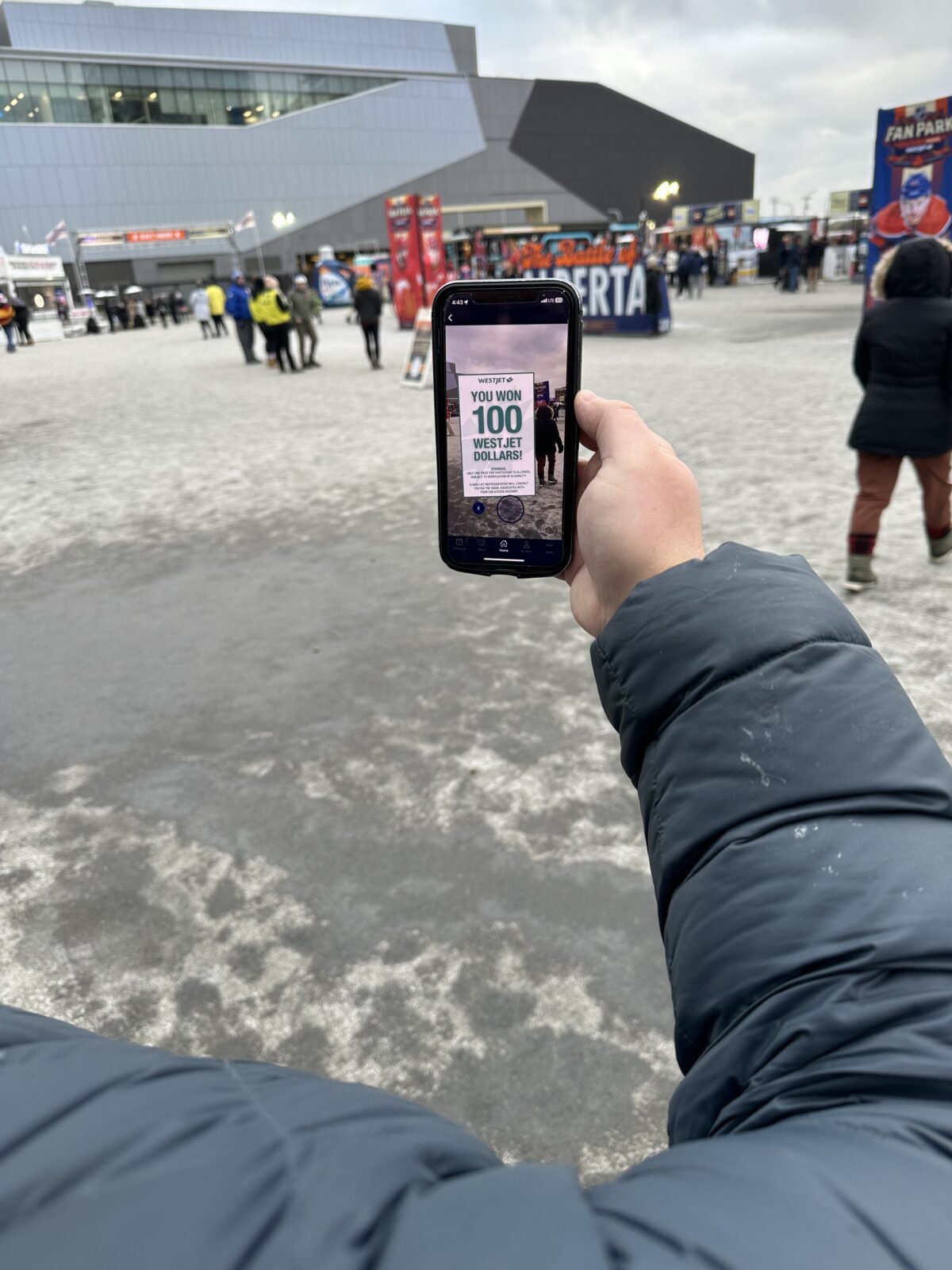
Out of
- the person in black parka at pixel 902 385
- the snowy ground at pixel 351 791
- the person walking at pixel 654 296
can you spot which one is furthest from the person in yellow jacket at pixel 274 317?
the person in black parka at pixel 902 385

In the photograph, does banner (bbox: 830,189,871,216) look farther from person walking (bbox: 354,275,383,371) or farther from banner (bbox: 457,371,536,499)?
banner (bbox: 457,371,536,499)

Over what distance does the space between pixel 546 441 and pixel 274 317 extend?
49.9 ft

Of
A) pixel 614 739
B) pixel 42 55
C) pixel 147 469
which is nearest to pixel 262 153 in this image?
pixel 42 55

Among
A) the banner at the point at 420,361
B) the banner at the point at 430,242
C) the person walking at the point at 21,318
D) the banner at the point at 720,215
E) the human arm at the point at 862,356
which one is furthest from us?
the banner at the point at 720,215

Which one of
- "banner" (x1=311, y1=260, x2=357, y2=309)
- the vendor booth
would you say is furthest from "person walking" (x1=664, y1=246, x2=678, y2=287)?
the vendor booth

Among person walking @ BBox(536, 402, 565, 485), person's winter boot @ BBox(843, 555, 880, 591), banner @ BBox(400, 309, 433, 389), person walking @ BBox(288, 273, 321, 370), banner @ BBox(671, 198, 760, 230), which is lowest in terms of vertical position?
person's winter boot @ BBox(843, 555, 880, 591)

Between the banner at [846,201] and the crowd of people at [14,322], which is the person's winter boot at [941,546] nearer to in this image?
the crowd of people at [14,322]

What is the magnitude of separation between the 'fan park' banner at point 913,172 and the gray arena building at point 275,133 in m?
34.3

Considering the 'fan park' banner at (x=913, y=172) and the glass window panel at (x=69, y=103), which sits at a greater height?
the glass window panel at (x=69, y=103)

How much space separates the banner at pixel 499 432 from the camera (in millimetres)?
1467

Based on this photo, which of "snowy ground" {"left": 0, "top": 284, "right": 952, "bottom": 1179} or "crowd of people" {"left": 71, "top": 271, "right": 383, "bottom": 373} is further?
"crowd of people" {"left": 71, "top": 271, "right": 383, "bottom": 373}

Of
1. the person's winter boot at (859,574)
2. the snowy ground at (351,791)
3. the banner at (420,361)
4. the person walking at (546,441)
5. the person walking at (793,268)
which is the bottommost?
the snowy ground at (351,791)

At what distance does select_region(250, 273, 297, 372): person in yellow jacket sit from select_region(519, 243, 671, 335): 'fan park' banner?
5.62 meters

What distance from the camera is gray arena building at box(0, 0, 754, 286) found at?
5025 cm
